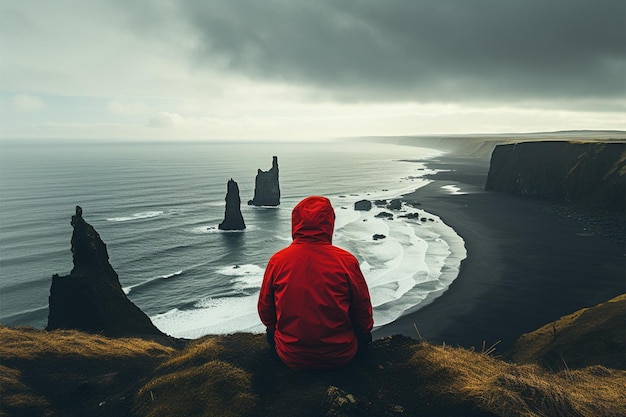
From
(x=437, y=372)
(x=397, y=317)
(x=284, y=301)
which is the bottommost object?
(x=397, y=317)

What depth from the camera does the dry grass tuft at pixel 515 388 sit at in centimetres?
615

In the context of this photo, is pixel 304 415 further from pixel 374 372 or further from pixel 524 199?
Answer: pixel 524 199

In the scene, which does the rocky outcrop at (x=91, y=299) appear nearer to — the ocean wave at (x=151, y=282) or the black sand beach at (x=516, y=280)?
the black sand beach at (x=516, y=280)

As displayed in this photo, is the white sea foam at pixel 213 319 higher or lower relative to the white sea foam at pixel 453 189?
lower

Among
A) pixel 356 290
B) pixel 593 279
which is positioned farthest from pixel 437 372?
pixel 593 279

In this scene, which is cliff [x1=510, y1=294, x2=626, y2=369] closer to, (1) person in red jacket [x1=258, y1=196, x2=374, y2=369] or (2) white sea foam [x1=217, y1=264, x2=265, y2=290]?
(1) person in red jacket [x1=258, y1=196, x2=374, y2=369]

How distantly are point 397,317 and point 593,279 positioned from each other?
71.5 feet

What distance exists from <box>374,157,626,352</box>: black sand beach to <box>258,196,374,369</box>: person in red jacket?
21.2m

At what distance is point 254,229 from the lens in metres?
64.2

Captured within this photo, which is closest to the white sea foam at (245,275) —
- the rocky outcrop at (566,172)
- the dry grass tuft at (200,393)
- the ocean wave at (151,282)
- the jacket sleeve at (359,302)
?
the ocean wave at (151,282)

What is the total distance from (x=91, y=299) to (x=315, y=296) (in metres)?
15.5

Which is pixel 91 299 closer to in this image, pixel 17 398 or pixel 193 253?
pixel 17 398

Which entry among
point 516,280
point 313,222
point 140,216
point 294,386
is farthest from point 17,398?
point 140,216

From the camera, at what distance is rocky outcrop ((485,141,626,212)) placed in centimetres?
6956
